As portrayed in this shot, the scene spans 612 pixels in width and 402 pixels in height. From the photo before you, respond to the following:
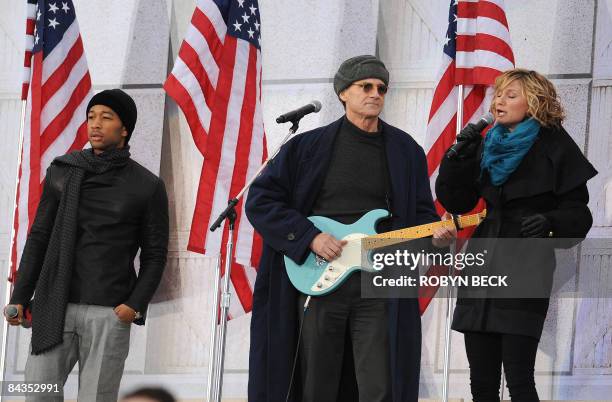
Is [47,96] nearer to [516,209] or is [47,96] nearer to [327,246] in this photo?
[327,246]

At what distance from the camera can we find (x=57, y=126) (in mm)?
6336

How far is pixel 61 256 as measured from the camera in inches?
191

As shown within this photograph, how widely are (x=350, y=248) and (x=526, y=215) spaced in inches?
28.9

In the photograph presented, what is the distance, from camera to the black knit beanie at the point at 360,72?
14.3 ft

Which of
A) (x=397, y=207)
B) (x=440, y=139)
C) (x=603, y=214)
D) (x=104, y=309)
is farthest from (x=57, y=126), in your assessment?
(x=603, y=214)

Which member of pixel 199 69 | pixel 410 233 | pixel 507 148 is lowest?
pixel 410 233

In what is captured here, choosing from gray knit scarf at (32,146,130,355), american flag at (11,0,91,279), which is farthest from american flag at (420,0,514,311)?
american flag at (11,0,91,279)

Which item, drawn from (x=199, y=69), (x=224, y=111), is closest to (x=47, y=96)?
(x=199, y=69)

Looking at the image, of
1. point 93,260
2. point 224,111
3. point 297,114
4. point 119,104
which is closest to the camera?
point 297,114

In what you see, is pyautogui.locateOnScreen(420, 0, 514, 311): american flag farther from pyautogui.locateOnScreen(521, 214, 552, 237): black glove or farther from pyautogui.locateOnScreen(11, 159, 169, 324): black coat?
pyautogui.locateOnScreen(521, 214, 552, 237): black glove

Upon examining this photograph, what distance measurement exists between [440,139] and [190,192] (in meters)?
1.76

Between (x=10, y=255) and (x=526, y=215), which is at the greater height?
(x=526, y=215)

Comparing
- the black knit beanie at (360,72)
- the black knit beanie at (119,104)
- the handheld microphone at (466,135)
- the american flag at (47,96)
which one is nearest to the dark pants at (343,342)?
the handheld microphone at (466,135)

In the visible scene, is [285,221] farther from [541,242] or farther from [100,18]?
[100,18]
